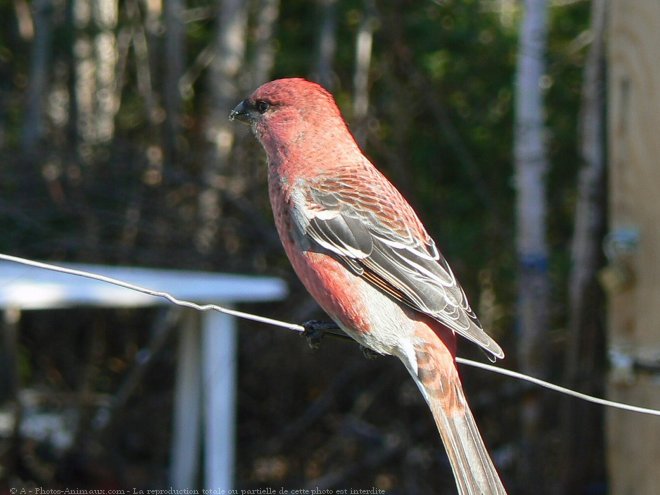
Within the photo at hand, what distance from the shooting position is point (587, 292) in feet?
17.8

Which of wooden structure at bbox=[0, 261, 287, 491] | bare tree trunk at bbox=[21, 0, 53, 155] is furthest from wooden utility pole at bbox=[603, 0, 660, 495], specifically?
bare tree trunk at bbox=[21, 0, 53, 155]

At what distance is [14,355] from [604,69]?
369cm

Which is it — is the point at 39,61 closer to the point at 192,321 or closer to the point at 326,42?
the point at 326,42

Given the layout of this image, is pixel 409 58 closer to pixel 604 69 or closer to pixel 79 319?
pixel 604 69

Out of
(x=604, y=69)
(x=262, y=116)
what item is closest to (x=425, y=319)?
(x=262, y=116)

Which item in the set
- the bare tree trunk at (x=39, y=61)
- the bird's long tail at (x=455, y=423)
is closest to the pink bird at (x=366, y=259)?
the bird's long tail at (x=455, y=423)

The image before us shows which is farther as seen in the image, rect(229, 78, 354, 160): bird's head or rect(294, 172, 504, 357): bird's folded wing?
rect(229, 78, 354, 160): bird's head

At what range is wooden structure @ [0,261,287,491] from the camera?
496cm

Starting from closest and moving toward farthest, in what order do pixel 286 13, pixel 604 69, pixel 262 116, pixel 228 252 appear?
pixel 262 116
pixel 604 69
pixel 228 252
pixel 286 13

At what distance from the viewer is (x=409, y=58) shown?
22.8 feet

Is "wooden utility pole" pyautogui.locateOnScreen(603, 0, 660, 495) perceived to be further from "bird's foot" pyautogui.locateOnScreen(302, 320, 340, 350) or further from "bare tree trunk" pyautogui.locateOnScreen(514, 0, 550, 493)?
"bird's foot" pyautogui.locateOnScreen(302, 320, 340, 350)

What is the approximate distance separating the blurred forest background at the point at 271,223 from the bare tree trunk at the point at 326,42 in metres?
0.02

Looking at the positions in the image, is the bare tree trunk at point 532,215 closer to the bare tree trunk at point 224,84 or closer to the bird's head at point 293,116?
the bird's head at point 293,116

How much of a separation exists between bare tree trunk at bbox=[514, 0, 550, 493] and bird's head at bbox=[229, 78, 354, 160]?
1.80 metres
